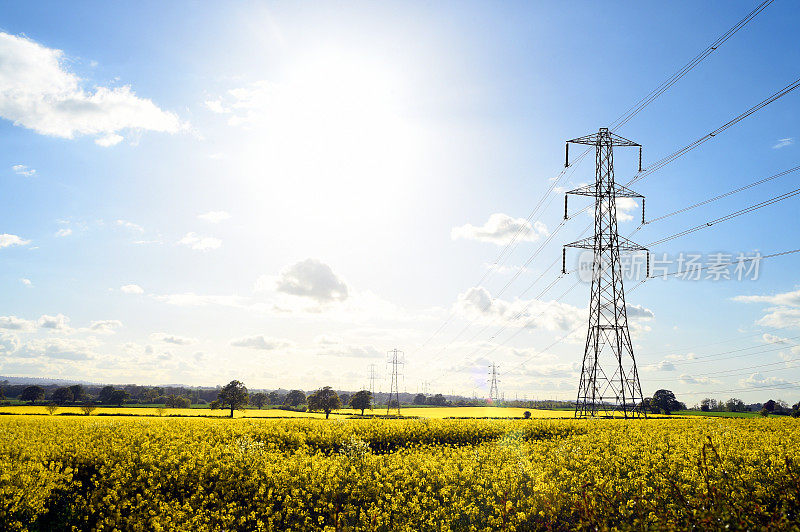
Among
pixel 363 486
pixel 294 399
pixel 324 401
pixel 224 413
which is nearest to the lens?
pixel 363 486

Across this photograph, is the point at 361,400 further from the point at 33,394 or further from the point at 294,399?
the point at 33,394

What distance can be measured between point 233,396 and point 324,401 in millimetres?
16536

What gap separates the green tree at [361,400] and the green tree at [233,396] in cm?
2070

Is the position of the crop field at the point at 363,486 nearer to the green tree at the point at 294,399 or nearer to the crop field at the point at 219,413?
the crop field at the point at 219,413

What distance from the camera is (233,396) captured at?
8044 cm

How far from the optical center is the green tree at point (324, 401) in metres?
87.5

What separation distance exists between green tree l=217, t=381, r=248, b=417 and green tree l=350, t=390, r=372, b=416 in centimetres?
2070

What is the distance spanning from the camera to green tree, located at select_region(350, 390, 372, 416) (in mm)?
90625

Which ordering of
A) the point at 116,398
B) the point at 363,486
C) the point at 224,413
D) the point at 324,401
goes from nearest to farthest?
1. the point at 363,486
2. the point at 224,413
3. the point at 324,401
4. the point at 116,398

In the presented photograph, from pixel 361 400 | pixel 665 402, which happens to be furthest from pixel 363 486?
pixel 665 402

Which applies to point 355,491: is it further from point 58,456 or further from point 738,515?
point 58,456

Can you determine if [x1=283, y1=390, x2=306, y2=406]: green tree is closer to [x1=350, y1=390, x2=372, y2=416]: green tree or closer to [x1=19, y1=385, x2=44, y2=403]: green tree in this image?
[x1=350, y1=390, x2=372, y2=416]: green tree

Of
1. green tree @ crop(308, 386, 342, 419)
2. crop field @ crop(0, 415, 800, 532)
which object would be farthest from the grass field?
crop field @ crop(0, 415, 800, 532)

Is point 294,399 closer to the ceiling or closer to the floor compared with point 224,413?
closer to the floor
